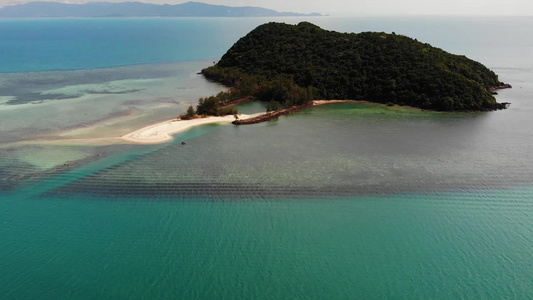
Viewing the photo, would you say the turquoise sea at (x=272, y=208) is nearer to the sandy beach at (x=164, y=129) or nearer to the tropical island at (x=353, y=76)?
the sandy beach at (x=164, y=129)

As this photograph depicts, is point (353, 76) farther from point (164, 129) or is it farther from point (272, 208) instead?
point (272, 208)

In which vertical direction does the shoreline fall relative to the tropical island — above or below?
below

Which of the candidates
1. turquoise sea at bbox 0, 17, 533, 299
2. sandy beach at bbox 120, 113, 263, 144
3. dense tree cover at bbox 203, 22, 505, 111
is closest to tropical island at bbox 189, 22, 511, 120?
dense tree cover at bbox 203, 22, 505, 111

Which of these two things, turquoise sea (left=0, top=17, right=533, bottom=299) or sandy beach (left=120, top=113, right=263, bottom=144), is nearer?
turquoise sea (left=0, top=17, right=533, bottom=299)

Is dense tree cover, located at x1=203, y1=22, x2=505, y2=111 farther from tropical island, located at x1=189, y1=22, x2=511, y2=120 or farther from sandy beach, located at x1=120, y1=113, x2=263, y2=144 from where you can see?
sandy beach, located at x1=120, y1=113, x2=263, y2=144

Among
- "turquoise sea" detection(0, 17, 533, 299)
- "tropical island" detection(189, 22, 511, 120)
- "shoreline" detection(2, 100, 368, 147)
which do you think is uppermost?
"tropical island" detection(189, 22, 511, 120)

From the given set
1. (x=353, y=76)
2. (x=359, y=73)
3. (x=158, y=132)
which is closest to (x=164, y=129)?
(x=158, y=132)

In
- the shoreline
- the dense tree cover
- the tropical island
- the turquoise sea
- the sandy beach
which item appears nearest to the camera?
the turquoise sea
